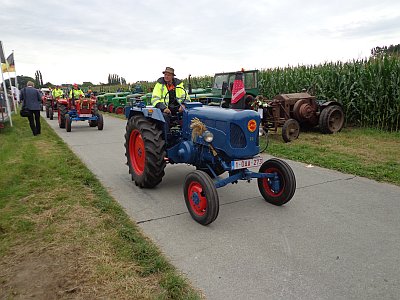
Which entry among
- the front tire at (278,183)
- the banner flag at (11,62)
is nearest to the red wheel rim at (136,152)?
the front tire at (278,183)

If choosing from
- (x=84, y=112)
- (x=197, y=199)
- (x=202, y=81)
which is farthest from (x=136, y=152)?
(x=202, y=81)

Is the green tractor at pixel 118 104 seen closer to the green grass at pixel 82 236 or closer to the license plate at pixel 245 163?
the green grass at pixel 82 236

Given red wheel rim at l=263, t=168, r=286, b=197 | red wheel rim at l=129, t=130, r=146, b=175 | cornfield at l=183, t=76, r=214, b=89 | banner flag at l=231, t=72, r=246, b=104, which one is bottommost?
red wheel rim at l=263, t=168, r=286, b=197

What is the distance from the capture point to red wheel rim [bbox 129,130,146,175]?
523 centimetres

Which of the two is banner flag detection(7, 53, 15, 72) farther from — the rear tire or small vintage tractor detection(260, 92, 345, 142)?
the rear tire

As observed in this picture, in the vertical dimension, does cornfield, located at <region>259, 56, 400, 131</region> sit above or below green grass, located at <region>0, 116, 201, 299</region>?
above

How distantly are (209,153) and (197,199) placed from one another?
0.75 meters

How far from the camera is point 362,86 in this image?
10.3 meters

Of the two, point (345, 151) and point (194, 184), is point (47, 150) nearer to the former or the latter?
point (194, 184)

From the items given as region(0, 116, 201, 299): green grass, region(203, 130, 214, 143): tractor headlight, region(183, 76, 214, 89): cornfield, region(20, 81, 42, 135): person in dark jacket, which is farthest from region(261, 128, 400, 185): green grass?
region(183, 76, 214, 89): cornfield

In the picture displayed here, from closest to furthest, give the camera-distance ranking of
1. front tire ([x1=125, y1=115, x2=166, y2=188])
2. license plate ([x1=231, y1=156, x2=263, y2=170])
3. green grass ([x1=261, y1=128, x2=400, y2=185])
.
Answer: license plate ([x1=231, y1=156, x2=263, y2=170]) → front tire ([x1=125, y1=115, x2=166, y2=188]) → green grass ([x1=261, y1=128, x2=400, y2=185])

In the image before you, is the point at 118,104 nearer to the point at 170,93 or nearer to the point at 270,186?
the point at 170,93

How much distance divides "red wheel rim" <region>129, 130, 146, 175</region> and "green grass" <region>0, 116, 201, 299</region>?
0.67 m

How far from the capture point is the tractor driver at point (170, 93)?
4.91 m
